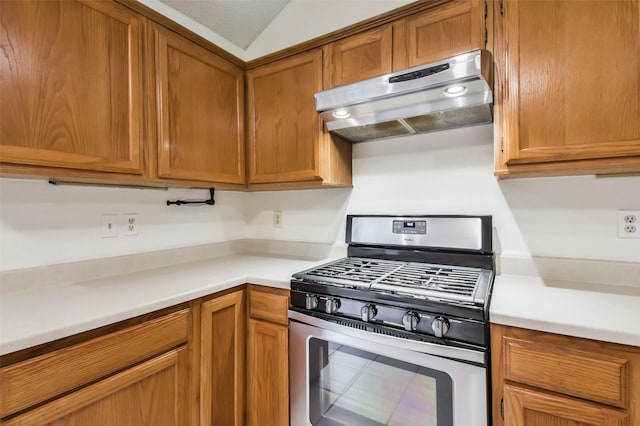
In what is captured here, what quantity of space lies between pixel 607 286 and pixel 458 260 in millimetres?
555

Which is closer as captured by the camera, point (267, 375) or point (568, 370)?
point (568, 370)

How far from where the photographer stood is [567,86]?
3.55 feet

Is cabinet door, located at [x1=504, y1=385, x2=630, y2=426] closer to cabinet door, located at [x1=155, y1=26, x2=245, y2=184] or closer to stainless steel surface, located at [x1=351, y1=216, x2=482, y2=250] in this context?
stainless steel surface, located at [x1=351, y1=216, x2=482, y2=250]

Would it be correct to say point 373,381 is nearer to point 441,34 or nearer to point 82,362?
point 82,362

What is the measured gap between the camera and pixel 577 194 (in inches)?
51.5

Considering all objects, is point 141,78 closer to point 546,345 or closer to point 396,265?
point 396,265

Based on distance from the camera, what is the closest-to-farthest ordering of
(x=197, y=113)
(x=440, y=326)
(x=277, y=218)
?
(x=440, y=326), (x=197, y=113), (x=277, y=218)

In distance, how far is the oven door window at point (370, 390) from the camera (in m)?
1.05

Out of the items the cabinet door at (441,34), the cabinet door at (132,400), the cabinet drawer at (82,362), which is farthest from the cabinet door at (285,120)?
the cabinet door at (132,400)

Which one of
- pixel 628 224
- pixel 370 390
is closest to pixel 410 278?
pixel 370 390

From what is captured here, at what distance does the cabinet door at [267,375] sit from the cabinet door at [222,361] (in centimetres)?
5

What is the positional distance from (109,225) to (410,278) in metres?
1.47

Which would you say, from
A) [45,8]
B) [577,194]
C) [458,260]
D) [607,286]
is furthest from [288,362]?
[45,8]

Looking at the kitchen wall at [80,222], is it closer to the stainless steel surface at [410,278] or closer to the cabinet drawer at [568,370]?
the stainless steel surface at [410,278]
